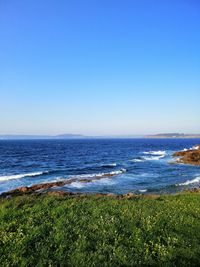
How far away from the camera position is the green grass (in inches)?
318

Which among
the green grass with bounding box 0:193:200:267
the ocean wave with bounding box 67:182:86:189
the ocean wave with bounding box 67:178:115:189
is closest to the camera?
the green grass with bounding box 0:193:200:267

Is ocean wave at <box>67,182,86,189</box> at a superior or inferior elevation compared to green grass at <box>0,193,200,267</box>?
inferior

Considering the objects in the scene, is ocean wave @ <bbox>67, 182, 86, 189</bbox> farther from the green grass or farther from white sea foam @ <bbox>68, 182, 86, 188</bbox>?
the green grass

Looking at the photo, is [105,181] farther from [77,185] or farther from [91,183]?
[77,185]

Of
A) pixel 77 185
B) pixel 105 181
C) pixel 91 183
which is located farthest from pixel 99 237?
pixel 105 181

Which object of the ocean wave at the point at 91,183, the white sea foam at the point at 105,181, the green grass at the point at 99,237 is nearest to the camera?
the green grass at the point at 99,237

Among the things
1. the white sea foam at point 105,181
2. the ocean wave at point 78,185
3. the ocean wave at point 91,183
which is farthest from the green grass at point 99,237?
the white sea foam at point 105,181

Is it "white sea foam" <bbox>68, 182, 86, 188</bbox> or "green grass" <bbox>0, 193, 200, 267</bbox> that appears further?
"white sea foam" <bbox>68, 182, 86, 188</bbox>

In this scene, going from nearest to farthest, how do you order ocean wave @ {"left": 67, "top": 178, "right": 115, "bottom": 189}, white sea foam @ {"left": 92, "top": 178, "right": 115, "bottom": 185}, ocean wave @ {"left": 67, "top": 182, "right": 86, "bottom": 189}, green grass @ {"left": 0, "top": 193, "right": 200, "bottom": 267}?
green grass @ {"left": 0, "top": 193, "right": 200, "bottom": 267} < ocean wave @ {"left": 67, "top": 182, "right": 86, "bottom": 189} < ocean wave @ {"left": 67, "top": 178, "right": 115, "bottom": 189} < white sea foam @ {"left": 92, "top": 178, "right": 115, "bottom": 185}

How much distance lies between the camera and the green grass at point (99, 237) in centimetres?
808

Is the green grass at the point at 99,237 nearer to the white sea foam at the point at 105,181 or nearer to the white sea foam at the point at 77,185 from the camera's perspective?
the white sea foam at the point at 77,185

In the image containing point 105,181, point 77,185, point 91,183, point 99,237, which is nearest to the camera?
point 99,237

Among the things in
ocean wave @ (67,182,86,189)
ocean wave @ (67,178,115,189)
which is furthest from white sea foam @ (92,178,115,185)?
ocean wave @ (67,182,86,189)

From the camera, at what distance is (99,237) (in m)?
9.50
